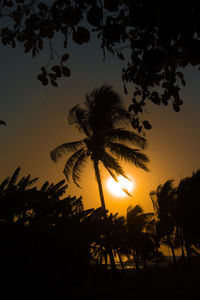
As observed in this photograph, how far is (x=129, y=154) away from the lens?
12664mm

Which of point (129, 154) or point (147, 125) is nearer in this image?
point (147, 125)

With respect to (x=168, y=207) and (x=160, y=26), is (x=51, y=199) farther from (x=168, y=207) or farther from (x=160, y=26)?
(x=168, y=207)

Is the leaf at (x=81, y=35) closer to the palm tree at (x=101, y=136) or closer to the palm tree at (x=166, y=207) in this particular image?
the palm tree at (x=101, y=136)

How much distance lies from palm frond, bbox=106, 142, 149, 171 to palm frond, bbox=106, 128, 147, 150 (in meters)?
0.38

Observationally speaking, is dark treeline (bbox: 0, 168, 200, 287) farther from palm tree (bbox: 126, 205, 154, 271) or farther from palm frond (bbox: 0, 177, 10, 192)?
palm tree (bbox: 126, 205, 154, 271)

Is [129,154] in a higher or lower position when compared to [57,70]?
higher

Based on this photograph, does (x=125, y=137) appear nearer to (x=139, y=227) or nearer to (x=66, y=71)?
(x=66, y=71)

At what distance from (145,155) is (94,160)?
3092mm

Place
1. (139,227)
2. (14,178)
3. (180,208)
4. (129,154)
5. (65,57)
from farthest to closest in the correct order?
(139,227), (180,208), (129,154), (14,178), (65,57)

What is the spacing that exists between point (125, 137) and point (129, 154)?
3.83 feet

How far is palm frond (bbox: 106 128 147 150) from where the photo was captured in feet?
42.6

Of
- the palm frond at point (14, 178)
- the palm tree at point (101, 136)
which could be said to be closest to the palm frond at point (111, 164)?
the palm tree at point (101, 136)

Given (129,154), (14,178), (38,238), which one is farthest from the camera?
(129,154)

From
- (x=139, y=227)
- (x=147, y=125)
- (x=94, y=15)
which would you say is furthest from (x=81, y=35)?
(x=139, y=227)
